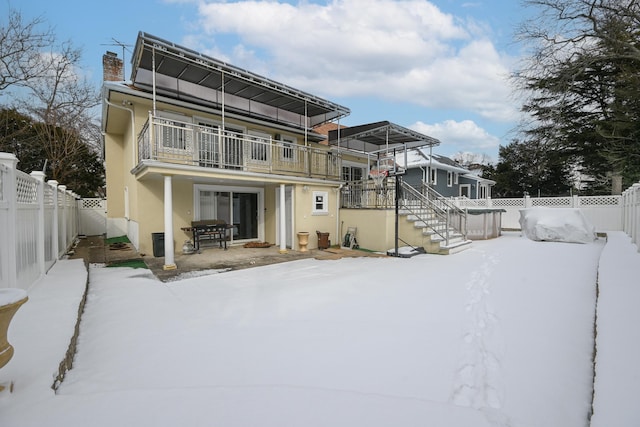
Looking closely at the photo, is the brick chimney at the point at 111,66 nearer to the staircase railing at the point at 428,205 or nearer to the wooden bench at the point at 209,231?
the wooden bench at the point at 209,231

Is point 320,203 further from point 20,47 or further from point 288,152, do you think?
point 20,47

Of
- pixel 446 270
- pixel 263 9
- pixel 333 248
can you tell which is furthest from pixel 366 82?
pixel 446 270

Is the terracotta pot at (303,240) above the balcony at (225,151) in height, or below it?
below

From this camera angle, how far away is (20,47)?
40.2ft

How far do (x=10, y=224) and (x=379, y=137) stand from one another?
12175 millimetres

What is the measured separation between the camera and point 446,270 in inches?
283

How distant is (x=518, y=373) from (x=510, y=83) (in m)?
15.1

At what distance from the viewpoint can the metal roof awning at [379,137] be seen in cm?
1157

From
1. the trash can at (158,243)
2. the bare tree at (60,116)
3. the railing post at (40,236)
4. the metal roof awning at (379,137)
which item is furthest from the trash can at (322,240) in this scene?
the bare tree at (60,116)

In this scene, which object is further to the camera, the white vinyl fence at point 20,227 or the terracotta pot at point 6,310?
the white vinyl fence at point 20,227

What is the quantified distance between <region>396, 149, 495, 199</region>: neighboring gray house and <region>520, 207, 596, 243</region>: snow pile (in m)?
9.04

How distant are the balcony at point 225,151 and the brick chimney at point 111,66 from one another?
537 cm

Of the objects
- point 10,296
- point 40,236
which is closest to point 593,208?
point 10,296

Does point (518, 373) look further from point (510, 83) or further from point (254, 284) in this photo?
point (510, 83)
